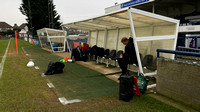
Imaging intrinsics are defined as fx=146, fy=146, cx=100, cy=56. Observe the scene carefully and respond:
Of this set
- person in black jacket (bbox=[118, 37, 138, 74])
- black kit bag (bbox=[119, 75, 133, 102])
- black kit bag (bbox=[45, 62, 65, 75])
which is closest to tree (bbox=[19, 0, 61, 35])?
black kit bag (bbox=[45, 62, 65, 75])

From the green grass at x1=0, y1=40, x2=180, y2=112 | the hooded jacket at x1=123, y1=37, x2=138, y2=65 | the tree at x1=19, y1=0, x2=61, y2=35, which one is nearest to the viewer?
the green grass at x1=0, y1=40, x2=180, y2=112

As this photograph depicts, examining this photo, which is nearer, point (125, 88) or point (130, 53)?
point (125, 88)

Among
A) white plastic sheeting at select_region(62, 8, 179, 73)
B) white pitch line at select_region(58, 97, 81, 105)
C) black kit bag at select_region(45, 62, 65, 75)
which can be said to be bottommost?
white pitch line at select_region(58, 97, 81, 105)

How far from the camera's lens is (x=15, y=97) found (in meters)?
3.79

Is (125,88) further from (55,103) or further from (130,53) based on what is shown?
(130,53)

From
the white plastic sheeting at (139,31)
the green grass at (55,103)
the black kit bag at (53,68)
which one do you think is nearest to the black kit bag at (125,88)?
the green grass at (55,103)

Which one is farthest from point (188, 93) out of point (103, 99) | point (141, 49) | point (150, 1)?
point (150, 1)

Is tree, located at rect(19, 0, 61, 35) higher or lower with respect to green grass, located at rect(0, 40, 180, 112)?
higher

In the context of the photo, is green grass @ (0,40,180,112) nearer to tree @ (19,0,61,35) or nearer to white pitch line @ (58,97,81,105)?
white pitch line @ (58,97,81,105)

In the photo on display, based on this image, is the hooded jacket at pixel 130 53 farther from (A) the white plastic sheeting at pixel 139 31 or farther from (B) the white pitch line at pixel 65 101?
(B) the white pitch line at pixel 65 101

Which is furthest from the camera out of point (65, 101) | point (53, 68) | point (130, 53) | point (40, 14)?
point (40, 14)

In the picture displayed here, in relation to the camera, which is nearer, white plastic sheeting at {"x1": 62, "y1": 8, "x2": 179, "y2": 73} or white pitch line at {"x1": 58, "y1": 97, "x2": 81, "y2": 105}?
white pitch line at {"x1": 58, "y1": 97, "x2": 81, "y2": 105}

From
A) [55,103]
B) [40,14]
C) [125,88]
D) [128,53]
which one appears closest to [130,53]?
[128,53]

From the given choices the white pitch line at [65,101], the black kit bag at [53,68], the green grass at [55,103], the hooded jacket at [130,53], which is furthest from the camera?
the black kit bag at [53,68]
